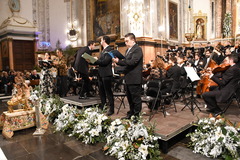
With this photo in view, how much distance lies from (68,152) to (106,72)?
179cm

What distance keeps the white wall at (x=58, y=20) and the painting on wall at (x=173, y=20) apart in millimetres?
9515

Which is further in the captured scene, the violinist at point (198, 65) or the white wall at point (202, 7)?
the white wall at point (202, 7)

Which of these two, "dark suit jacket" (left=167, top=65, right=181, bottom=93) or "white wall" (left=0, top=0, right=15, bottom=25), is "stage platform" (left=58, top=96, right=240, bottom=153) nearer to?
"dark suit jacket" (left=167, top=65, right=181, bottom=93)

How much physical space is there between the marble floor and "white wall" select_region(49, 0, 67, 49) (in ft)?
47.4

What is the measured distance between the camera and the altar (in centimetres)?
409

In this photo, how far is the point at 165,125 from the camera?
3.49 m

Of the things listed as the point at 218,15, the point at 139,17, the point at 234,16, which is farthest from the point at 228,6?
the point at 139,17

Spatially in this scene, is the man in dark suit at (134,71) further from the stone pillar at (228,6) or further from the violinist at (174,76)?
the stone pillar at (228,6)

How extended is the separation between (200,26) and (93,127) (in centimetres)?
1576

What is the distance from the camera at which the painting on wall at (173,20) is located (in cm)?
1432

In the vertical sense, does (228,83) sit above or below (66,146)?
above

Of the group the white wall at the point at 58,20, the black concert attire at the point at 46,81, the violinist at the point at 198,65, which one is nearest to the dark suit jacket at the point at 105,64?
the black concert attire at the point at 46,81

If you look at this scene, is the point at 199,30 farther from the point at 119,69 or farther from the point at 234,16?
Answer: the point at 119,69

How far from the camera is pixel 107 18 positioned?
14.0 metres
